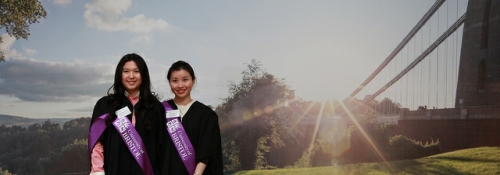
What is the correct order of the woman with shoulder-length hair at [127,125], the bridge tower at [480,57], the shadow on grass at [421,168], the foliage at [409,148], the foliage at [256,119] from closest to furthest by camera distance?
1. the woman with shoulder-length hair at [127,125]
2. the shadow on grass at [421,168]
3. the foliage at [409,148]
4. the bridge tower at [480,57]
5. the foliage at [256,119]

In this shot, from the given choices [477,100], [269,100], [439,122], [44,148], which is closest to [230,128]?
[269,100]

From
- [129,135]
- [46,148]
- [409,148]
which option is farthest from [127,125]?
[46,148]

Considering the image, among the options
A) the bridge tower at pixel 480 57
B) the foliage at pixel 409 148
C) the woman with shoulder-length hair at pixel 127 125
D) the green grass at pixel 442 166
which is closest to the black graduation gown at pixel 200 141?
the woman with shoulder-length hair at pixel 127 125

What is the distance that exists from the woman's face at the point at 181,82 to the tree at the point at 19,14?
10.6 metres

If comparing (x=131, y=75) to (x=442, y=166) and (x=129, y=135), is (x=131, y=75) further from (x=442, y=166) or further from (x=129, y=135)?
(x=442, y=166)

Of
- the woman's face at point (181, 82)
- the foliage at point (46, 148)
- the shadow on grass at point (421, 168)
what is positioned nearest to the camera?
the woman's face at point (181, 82)

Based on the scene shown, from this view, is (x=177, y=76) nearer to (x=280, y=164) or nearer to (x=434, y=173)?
(x=434, y=173)

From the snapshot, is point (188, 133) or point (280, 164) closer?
point (188, 133)

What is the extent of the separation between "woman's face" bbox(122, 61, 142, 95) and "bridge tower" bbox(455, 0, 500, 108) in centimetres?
1674

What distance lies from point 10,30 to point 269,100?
11700 mm

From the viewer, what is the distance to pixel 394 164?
13.6 metres

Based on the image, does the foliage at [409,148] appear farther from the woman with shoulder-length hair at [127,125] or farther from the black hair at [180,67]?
the woman with shoulder-length hair at [127,125]

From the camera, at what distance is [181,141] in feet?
12.2

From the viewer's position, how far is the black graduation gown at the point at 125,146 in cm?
348
